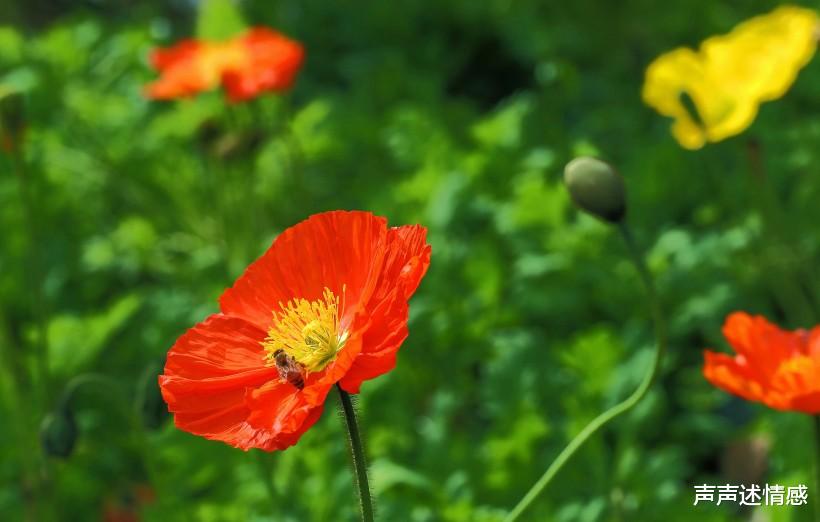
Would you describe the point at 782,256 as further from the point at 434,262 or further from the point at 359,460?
the point at 359,460

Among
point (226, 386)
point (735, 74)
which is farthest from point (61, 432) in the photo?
point (735, 74)

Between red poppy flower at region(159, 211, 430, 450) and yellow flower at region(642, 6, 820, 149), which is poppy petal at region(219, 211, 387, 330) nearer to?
red poppy flower at region(159, 211, 430, 450)

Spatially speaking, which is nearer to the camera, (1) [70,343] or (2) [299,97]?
(1) [70,343]

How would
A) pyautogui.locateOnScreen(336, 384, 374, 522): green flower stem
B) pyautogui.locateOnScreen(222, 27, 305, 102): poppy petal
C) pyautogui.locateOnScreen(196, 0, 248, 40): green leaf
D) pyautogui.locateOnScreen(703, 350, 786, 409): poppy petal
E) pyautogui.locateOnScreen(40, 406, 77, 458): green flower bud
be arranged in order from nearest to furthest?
pyautogui.locateOnScreen(336, 384, 374, 522): green flower stem, pyautogui.locateOnScreen(703, 350, 786, 409): poppy petal, pyautogui.locateOnScreen(40, 406, 77, 458): green flower bud, pyautogui.locateOnScreen(222, 27, 305, 102): poppy petal, pyautogui.locateOnScreen(196, 0, 248, 40): green leaf

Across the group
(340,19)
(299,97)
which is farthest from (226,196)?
(340,19)

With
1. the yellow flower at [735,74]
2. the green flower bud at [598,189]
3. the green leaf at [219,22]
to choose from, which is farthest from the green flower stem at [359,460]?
the green leaf at [219,22]

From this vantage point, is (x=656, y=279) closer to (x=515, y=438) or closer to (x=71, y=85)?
(x=515, y=438)

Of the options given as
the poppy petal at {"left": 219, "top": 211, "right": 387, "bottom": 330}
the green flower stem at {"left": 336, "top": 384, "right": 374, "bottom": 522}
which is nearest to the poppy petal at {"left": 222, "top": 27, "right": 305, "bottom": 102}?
the poppy petal at {"left": 219, "top": 211, "right": 387, "bottom": 330}
